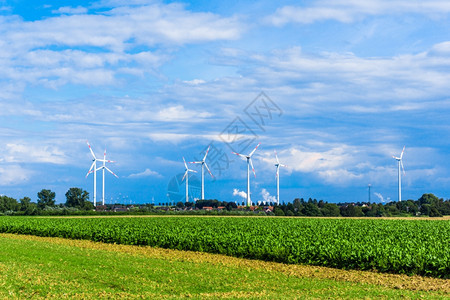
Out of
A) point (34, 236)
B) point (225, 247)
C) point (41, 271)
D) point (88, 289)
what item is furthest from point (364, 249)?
point (34, 236)

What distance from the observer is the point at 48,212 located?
9975 centimetres

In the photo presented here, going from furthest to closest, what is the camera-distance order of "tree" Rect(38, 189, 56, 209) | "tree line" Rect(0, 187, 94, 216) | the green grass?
"tree" Rect(38, 189, 56, 209)
"tree line" Rect(0, 187, 94, 216)
the green grass

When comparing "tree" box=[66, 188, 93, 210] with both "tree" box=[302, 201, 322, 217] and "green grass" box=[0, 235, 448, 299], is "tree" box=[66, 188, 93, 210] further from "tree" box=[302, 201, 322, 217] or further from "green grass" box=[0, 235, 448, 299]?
"green grass" box=[0, 235, 448, 299]

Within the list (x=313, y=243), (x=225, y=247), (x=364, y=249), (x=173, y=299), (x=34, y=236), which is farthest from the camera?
(x=34, y=236)

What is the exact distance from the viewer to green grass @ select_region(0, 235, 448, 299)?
62.7 ft

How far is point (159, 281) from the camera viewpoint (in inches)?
855

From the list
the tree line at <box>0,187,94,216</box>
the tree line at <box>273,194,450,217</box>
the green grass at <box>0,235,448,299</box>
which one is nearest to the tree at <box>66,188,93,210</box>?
the tree line at <box>0,187,94,216</box>

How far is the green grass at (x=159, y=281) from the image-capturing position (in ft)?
62.7

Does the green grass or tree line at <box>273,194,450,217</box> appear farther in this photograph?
tree line at <box>273,194,450,217</box>

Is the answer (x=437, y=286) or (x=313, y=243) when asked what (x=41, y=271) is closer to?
(x=313, y=243)

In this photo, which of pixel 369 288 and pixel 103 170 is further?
pixel 103 170

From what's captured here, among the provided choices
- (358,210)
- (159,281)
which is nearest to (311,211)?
(358,210)

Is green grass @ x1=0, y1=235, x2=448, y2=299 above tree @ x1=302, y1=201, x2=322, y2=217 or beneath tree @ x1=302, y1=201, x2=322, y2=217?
beneath

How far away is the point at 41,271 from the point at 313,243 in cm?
1473
